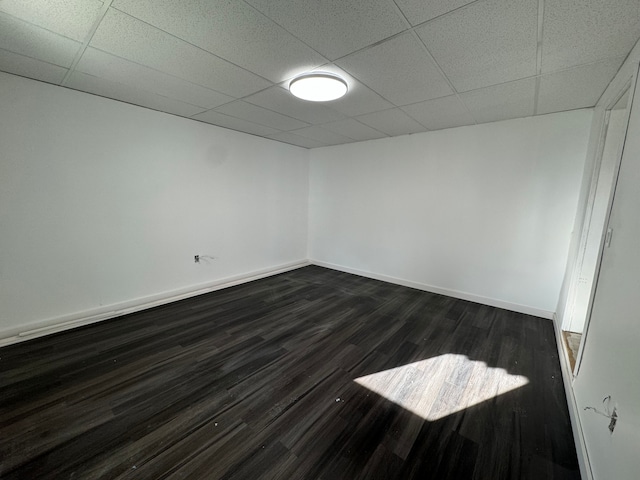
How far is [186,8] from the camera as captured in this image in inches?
54.2

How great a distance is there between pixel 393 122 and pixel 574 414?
10.7 ft

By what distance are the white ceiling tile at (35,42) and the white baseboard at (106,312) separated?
2.38m

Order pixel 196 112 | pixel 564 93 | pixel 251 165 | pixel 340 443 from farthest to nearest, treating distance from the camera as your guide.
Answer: pixel 251 165
pixel 196 112
pixel 564 93
pixel 340 443

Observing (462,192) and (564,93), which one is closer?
(564,93)

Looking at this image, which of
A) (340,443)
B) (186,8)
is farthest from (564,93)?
(340,443)

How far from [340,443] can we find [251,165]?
3868mm

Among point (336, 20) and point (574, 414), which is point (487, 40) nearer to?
point (336, 20)

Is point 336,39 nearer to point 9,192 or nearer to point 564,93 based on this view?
point 564,93

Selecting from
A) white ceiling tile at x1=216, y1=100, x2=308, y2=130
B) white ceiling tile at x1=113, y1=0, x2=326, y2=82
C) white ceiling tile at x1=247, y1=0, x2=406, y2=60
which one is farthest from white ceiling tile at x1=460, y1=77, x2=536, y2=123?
white ceiling tile at x1=216, y1=100, x2=308, y2=130

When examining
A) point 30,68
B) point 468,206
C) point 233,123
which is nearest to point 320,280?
point 468,206

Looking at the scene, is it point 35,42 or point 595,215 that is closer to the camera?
point 35,42

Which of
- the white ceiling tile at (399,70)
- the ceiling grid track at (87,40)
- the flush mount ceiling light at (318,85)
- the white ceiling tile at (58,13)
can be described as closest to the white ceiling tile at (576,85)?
the white ceiling tile at (399,70)

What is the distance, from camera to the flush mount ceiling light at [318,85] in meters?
2.06

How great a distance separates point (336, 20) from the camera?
1.44m
